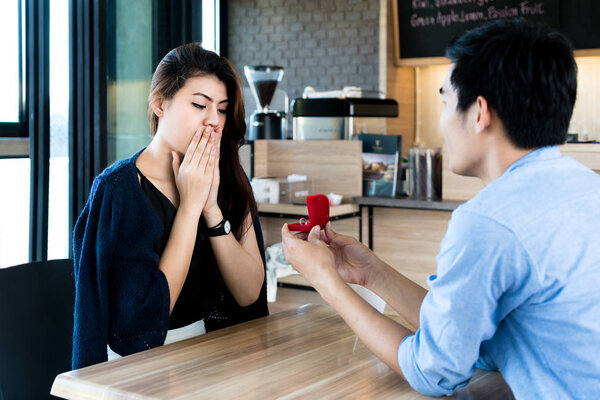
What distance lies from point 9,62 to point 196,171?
1.97 m

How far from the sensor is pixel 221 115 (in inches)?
77.9

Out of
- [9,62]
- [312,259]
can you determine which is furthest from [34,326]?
[9,62]

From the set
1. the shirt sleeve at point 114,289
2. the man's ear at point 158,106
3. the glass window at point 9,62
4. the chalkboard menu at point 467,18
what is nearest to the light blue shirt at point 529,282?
the shirt sleeve at point 114,289

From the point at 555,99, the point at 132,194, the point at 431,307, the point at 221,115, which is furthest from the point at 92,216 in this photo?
the point at 555,99

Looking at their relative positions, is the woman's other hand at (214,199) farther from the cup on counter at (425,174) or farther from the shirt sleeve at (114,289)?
the cup on counter at (425,174)

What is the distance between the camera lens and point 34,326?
188 centimetres

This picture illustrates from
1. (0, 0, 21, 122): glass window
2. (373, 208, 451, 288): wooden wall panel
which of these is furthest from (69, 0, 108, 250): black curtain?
(373, 208, 451, 288): wooden wall panel

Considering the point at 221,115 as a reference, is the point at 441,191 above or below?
below

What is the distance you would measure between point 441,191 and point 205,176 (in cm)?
234

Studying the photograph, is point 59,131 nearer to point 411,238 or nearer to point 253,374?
point 411,238

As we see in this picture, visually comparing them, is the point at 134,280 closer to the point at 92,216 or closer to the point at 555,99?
the point at 92,216

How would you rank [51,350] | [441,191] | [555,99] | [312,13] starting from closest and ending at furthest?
[555,99], [51,350], [441,191], [312,13]

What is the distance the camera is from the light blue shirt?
103 cm

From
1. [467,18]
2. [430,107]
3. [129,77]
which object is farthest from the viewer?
[430,107]
